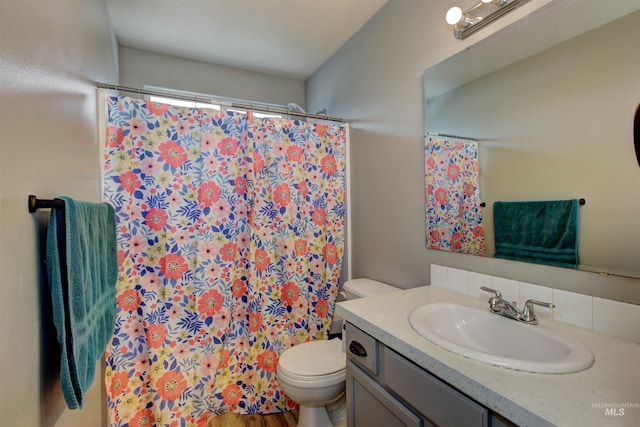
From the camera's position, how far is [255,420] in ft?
6.08

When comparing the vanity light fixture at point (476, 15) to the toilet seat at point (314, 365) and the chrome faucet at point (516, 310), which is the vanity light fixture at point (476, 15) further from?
the toilet seat at point (314, 365)

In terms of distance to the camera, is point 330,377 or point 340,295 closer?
point 330,377

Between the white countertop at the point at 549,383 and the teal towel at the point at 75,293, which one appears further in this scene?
the teal towel at the point at 75,293

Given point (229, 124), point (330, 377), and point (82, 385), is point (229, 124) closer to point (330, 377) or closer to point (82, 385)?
point (82, 385)

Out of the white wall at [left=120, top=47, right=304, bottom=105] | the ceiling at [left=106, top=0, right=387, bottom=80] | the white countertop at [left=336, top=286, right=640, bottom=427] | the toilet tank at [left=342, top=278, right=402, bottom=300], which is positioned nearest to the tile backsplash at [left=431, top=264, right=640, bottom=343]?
the white countertop at [left=336, top=286, right=640, bottom=427]

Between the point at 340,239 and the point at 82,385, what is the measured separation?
1.67 m

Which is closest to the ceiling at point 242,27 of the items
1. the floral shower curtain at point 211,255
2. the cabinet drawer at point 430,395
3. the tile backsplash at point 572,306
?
the floral shower curtain at point 211,255

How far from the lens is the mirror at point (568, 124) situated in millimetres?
895

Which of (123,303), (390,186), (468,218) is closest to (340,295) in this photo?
(390,186)

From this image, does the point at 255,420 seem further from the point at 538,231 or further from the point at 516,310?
the point at 538,231

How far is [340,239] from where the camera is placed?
2221mm

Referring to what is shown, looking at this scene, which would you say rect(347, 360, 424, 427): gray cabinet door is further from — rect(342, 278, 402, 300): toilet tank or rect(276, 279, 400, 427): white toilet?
rect(342, 278, 402, 300): toilet tank

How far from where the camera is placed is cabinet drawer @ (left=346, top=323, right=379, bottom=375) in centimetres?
104

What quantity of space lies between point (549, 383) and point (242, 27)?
250 cm
